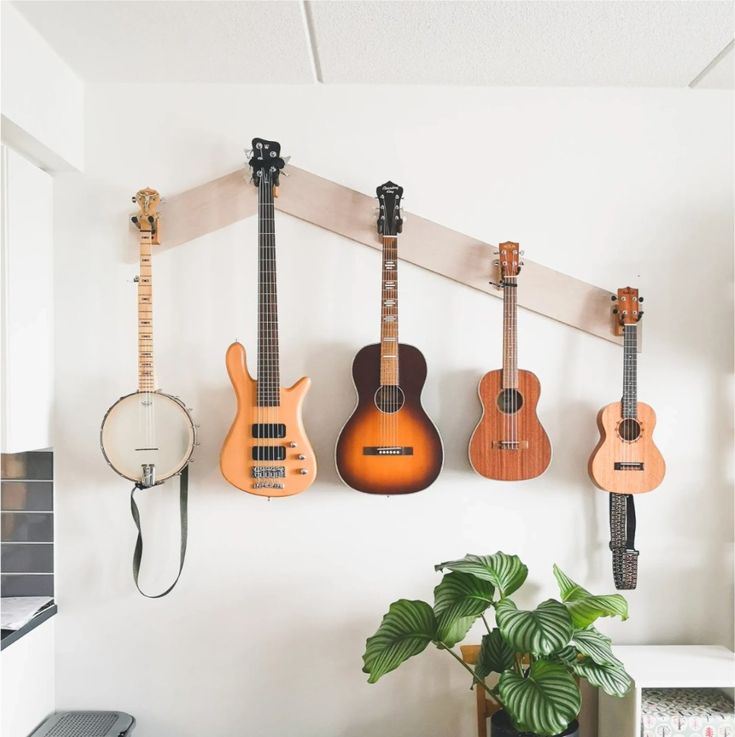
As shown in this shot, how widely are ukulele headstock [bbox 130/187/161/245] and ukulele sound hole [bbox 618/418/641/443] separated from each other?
1.58m

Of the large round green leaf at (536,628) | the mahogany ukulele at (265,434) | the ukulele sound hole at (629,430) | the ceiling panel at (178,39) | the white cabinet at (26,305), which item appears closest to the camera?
the large round green leaf at (536,628)

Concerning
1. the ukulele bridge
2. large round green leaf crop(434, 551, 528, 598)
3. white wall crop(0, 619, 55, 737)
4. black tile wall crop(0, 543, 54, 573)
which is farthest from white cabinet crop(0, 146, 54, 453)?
the ukulele bridge

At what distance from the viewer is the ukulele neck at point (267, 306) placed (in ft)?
7.06

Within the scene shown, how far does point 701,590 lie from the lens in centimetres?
238

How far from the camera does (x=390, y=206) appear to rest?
2225 millimetres

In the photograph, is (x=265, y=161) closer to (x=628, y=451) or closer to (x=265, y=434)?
(x=265, y=434)

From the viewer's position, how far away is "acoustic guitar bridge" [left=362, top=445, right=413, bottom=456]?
2164 millimetres

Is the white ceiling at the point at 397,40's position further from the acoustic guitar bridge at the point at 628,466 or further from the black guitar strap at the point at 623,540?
the black guitar strap at the point at 623,540

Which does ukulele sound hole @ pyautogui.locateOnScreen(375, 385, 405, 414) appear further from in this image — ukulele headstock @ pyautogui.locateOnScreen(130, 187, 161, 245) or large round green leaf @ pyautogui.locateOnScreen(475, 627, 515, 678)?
ukulele headstock @ pyautogui.locateOnScreen(130, 187, 161, 245)

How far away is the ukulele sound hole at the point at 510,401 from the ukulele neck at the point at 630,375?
0.33 meters

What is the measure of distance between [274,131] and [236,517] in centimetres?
126

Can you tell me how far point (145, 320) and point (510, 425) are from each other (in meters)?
1.16

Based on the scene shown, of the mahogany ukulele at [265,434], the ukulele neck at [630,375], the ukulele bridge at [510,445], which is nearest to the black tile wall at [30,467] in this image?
the mahogany ukulele at [265,434]

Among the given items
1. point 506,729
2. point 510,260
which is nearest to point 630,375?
point 510,260
